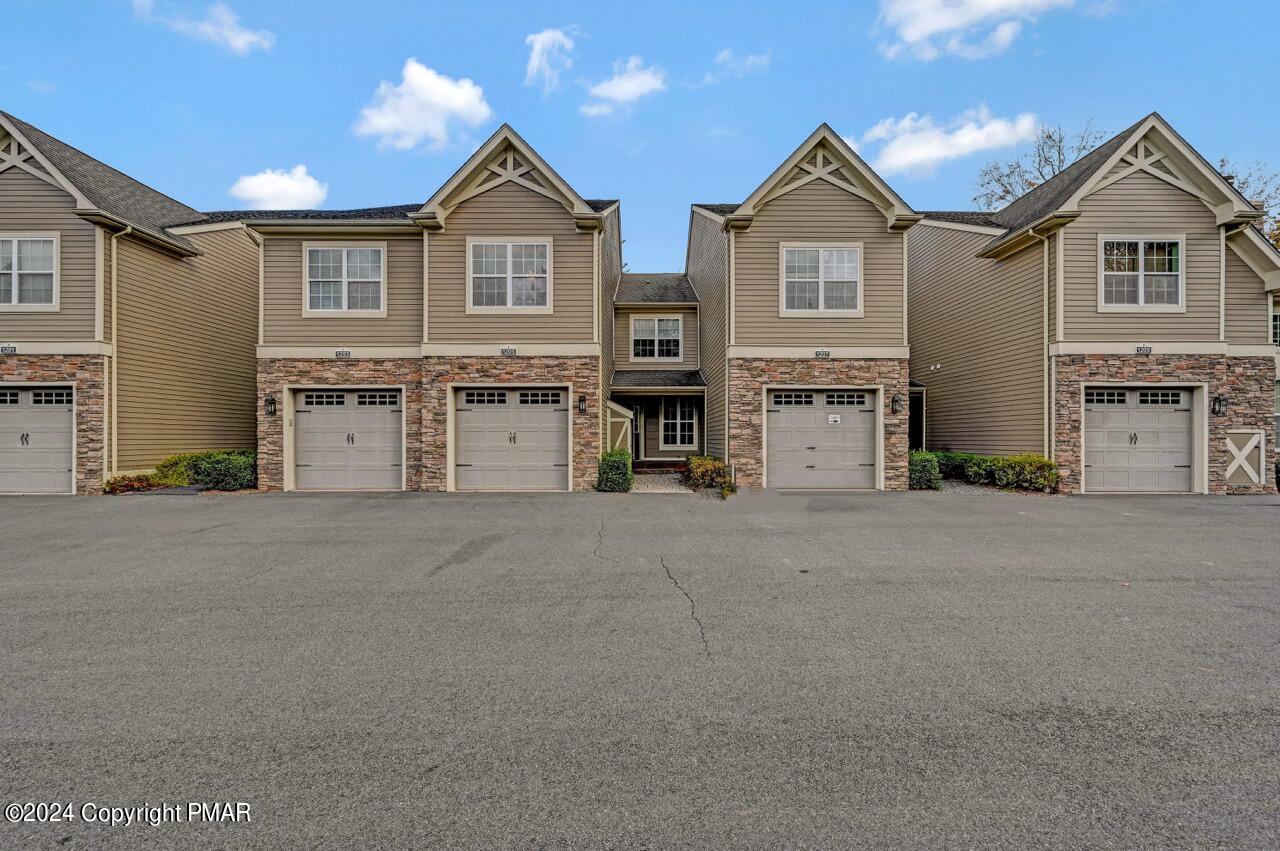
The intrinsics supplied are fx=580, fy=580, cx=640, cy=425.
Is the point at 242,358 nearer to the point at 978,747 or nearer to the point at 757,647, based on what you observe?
the point at 757,647

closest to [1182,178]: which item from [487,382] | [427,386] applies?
[487,382]

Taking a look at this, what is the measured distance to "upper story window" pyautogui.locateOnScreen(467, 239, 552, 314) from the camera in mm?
13641

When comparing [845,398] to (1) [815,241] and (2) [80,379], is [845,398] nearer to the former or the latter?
(1) [815,241]

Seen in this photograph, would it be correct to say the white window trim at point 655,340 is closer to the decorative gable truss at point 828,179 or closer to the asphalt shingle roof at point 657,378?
the asphalt shingle roof at point 657,378

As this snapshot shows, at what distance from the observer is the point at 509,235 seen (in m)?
13.7

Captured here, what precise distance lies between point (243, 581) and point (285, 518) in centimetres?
430

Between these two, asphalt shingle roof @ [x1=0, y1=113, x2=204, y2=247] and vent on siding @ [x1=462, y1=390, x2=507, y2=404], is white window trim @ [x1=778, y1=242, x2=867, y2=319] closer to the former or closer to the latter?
vent on siding @ [x1=462, y1=390, x2=507, y2=404]

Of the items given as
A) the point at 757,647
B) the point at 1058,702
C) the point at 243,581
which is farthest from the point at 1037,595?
the point at 243,581

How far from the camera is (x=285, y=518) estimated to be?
10.2 meters

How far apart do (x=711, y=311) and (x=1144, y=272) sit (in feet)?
34.2

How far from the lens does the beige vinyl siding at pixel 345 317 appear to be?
13.9 metres

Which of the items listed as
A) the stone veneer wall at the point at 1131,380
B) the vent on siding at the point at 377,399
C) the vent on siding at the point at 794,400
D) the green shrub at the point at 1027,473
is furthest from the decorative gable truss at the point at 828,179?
the vent on siding at the point at 377,399

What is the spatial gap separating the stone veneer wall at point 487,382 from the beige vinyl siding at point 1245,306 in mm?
15036

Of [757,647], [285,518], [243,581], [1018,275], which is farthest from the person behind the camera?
[1018,275]
